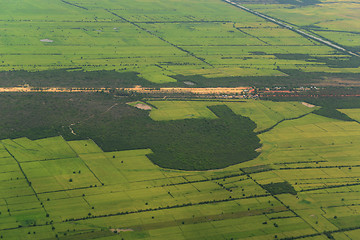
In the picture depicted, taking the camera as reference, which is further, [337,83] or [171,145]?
[337,83]

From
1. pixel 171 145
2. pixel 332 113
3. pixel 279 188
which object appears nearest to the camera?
pixel 279 188

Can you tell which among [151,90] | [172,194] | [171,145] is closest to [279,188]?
[172,194]

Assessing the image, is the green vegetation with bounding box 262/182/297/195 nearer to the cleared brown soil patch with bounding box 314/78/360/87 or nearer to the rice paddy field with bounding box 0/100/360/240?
the rice paddy field with bounding box 0/100/360/240

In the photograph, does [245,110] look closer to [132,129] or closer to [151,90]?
Answer: [151,90]

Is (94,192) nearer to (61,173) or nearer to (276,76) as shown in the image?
(61,173)

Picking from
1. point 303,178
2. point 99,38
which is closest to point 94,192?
point 303,178

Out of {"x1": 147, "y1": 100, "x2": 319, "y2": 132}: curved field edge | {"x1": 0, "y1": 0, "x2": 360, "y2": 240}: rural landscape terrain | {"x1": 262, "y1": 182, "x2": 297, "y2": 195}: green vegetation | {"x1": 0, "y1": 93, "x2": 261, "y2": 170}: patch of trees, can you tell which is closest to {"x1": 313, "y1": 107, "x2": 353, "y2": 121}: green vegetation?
{"x1": 0, "y1": 0, "x2": 360, "y2": 240}: rural landscape terrain

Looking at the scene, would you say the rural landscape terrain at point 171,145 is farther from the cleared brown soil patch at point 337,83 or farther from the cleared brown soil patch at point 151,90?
the cleared brown soil patch at point 337,83
